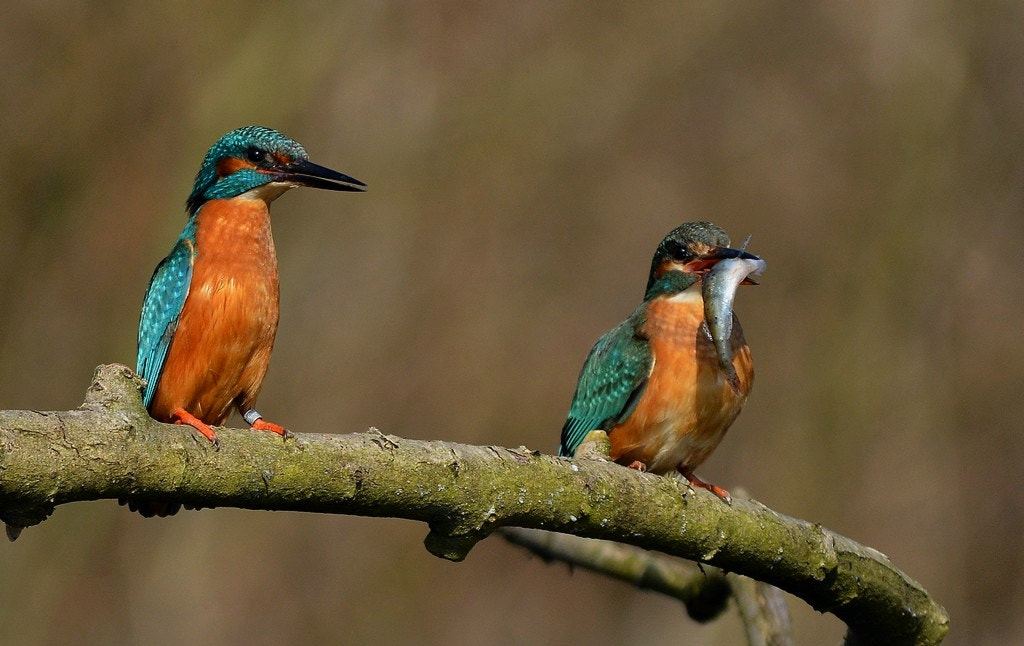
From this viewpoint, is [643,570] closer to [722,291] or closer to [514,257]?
[722,291]

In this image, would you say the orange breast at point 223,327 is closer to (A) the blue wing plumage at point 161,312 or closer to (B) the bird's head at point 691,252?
(A) the blue wing plumage at point 161,312

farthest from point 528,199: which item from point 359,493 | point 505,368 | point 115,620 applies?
point 359,493

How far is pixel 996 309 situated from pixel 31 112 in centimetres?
523

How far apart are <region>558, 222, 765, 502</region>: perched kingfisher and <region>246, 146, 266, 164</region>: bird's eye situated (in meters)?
1.42

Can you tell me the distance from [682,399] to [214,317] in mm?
1564

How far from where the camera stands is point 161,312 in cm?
387

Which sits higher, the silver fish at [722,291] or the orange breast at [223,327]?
the silver fish at [722,291]

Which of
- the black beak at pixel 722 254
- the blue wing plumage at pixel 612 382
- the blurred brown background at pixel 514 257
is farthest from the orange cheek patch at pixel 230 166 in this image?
the blurred brown background at pixel 514 257

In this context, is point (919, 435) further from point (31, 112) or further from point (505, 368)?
point (31, 112)

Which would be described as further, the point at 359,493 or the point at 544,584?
the point at 544,584

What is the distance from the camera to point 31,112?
6840mm

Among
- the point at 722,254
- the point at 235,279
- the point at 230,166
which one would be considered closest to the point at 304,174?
the point at 230,166

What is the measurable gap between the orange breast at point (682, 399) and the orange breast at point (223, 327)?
1.32 m

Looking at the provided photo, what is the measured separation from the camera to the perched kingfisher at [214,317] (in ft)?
12.4
